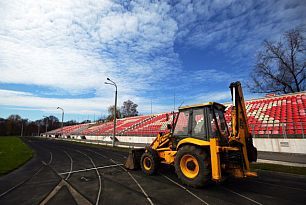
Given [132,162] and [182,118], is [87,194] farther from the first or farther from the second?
[182,118]

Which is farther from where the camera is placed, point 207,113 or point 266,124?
point 266,124

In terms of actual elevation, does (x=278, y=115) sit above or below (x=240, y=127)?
above

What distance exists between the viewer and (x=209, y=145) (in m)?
5.82

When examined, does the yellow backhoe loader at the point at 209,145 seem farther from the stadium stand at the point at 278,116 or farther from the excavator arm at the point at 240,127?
the stadium stand at the point at 278,116

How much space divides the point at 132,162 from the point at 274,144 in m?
11.6

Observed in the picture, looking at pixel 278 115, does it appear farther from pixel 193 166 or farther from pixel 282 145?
pixel 193 166

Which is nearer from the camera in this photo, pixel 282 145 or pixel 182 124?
pixel 182 124

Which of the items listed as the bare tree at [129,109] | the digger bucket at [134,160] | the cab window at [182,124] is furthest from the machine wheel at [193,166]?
the bare tree at [129,109]

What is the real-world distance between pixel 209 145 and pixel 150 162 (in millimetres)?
3058

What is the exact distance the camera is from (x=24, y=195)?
215 inches

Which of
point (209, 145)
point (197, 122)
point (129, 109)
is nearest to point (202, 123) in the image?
point (197, 122)

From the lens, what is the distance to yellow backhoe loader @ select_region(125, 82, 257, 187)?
18.3 feet

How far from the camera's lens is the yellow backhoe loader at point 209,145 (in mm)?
5576

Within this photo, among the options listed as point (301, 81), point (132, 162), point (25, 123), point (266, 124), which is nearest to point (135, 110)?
point (301, 81)
